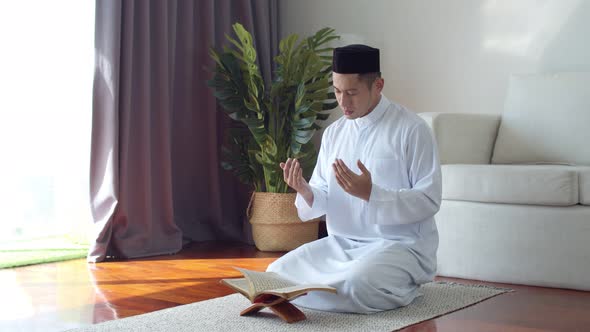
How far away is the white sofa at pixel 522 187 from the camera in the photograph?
303 centimetres

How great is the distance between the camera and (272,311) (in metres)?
2.49

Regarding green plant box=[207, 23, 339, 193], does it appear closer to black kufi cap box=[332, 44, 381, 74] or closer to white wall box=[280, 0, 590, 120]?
white wall box=[280, 0, 590, 120]

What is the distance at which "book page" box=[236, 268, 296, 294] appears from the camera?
7.82ft

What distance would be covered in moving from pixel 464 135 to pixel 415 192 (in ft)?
4.10

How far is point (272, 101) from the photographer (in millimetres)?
4328

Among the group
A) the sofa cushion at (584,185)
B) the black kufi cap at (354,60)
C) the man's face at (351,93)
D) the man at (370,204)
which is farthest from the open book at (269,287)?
the sofa cushion at (584,185)

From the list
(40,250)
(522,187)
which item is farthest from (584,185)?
(40,250)

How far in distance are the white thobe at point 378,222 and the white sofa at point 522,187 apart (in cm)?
63

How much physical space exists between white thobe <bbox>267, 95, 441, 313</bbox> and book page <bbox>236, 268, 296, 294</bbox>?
0.36ft

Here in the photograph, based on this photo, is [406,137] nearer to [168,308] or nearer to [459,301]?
[459,301]

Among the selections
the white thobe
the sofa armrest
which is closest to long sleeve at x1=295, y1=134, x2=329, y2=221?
the white thobe

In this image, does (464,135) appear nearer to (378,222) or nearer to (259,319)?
(378,222)

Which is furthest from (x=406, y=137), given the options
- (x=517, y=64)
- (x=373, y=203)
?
(x=517, y=64)

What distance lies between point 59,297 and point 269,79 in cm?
230
